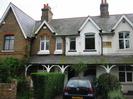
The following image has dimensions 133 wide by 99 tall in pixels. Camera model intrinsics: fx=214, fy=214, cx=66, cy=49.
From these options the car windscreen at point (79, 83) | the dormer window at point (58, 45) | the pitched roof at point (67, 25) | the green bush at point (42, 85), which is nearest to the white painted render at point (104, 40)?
the dormer window at point (58, 45)

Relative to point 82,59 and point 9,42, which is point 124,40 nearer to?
point 82,59

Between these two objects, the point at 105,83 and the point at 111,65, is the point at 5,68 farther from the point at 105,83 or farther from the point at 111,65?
the point at 111,65

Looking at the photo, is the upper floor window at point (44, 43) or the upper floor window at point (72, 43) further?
the upper floor window at point (44, 43)

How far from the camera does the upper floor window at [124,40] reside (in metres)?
22.4

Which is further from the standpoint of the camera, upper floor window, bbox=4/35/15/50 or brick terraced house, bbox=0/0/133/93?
upper floor window, bbox=4/35/15/50

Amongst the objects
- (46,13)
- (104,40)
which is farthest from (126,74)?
(46,13)

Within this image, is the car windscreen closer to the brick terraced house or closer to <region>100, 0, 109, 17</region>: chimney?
the brick terraced house

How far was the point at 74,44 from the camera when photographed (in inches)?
944

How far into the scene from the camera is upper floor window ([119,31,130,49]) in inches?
884

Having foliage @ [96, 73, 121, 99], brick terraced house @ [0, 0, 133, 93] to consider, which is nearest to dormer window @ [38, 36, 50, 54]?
brick terraced house @ [0, 0, 133, 93]

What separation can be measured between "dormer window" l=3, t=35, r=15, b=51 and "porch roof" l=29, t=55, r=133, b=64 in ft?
9.55

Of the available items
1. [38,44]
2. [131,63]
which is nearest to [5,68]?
[38,44]

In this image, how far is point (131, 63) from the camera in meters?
19.8

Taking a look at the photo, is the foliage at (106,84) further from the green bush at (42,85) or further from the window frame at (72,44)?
the window frame at (72,44)
